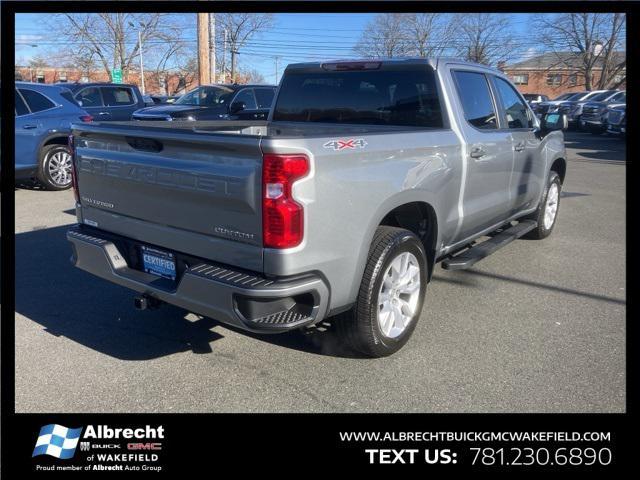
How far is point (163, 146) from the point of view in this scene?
10.3 feet

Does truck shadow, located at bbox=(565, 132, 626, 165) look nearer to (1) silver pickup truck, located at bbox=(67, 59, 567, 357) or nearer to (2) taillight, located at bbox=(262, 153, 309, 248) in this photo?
(1) silver pickup truck, located at bbox=(67, 59, 567, 357)

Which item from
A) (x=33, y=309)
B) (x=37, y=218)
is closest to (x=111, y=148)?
(x=33, y=309)

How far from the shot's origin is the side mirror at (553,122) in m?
5.79

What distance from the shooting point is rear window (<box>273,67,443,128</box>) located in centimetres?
431

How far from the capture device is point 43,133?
914 centimetres

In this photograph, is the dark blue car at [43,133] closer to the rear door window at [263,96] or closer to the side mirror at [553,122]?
the rear door window at [263,96]

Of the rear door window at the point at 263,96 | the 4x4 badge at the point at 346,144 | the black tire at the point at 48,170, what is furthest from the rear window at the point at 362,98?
the rear door window at the point at 263,96

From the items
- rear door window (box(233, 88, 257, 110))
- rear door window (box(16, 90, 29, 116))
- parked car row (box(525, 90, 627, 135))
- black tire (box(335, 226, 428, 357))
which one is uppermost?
parked car row (box(525, 90, 627, 135))

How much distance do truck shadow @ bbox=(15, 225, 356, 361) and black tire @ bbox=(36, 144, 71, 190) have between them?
14.5 feet

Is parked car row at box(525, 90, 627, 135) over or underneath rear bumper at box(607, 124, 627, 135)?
over

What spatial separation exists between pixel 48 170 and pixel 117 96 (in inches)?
189

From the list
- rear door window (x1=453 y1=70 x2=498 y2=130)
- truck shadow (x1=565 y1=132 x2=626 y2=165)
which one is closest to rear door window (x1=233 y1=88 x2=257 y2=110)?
rear door window (x1=453 y1=70 x2=498 y2=130)

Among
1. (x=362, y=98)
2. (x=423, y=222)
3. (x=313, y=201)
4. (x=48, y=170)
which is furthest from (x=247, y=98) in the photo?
(x=313, y=201)

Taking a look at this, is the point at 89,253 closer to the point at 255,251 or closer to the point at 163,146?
the point at 163,146
